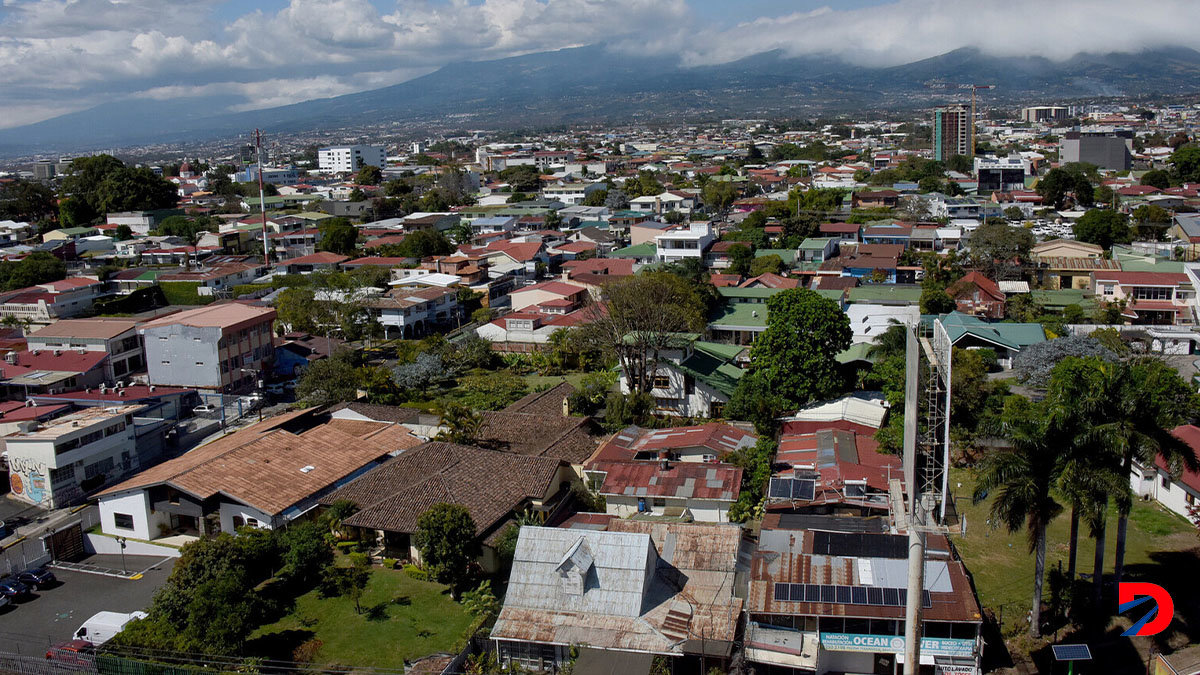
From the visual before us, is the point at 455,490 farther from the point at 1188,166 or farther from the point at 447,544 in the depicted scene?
the point at 1188,166

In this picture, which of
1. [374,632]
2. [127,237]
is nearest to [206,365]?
[374,632]

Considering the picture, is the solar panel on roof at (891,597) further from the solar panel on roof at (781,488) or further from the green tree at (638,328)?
the green tree at (638,328)

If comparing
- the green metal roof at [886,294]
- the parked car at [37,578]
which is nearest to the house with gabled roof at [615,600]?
the parked car at [37,578]

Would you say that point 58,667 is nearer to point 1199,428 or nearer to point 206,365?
point 206,365

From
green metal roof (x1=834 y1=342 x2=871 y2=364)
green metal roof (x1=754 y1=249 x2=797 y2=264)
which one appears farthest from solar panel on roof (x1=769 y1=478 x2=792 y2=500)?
green metal roof (x1=754 y1=249 x2=797 y2=264)

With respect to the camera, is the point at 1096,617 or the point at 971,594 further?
the point at 1096,617
